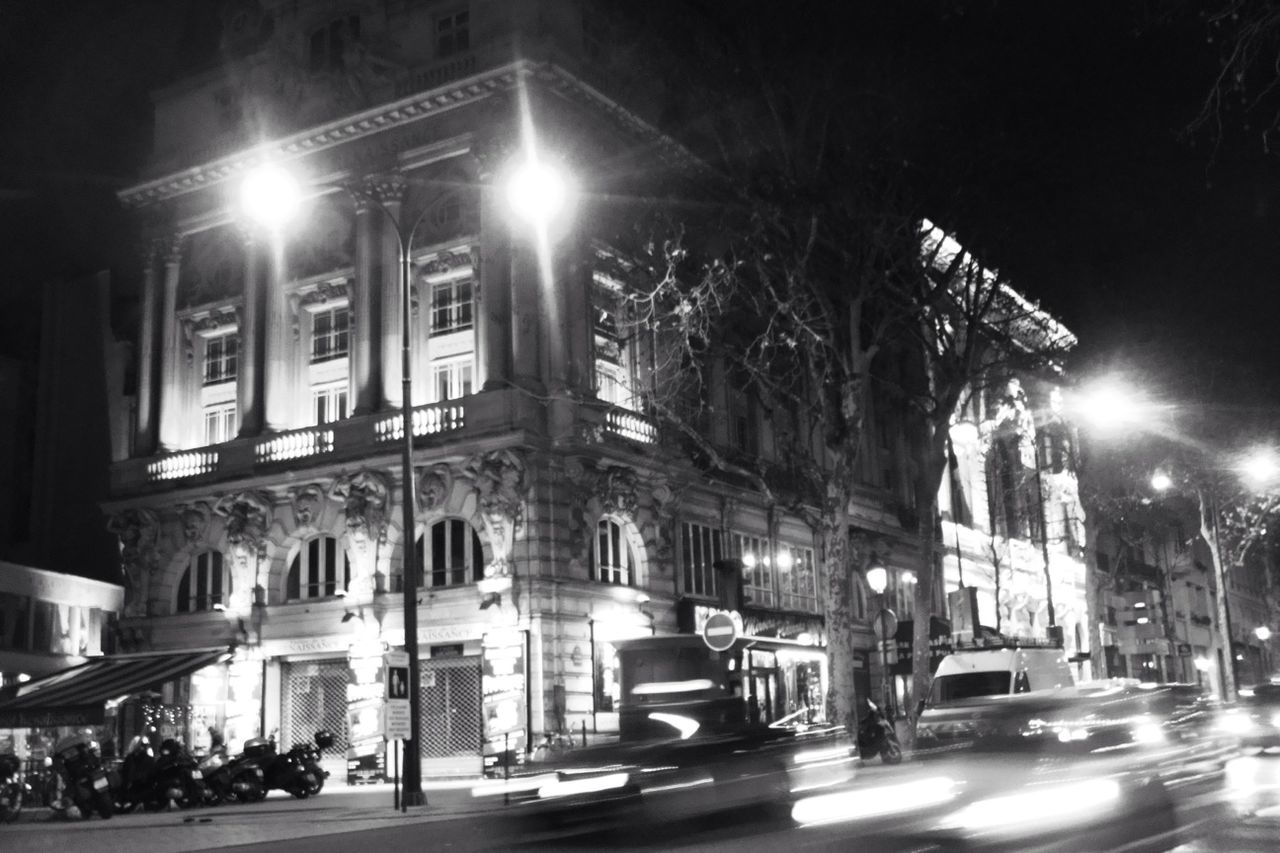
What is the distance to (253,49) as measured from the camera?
42469mm

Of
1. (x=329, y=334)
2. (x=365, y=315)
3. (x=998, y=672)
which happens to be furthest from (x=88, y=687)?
(x=998, y=672)

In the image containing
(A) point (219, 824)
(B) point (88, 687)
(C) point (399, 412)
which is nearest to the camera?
(A) point (219, 824)

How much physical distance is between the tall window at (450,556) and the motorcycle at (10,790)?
11.1m

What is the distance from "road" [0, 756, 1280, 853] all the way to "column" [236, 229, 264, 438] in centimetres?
1359

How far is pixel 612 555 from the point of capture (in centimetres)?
3759

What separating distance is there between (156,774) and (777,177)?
644 inches

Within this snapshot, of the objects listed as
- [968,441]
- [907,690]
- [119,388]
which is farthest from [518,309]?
[968,441]

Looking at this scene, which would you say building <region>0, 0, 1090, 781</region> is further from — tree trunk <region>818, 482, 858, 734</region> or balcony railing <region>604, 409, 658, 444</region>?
tree trunk <region>818, 482, 858, 734</region>

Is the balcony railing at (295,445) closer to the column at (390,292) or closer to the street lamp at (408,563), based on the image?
the column at (390,292)

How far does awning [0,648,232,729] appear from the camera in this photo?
2694cm

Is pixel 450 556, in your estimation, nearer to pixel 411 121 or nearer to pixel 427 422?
pixel 427 422

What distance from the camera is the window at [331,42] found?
39656mm

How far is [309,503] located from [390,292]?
Result: 6.20 meters

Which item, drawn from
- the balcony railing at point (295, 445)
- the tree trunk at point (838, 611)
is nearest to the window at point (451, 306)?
the balcony railing at point (295, 445)
